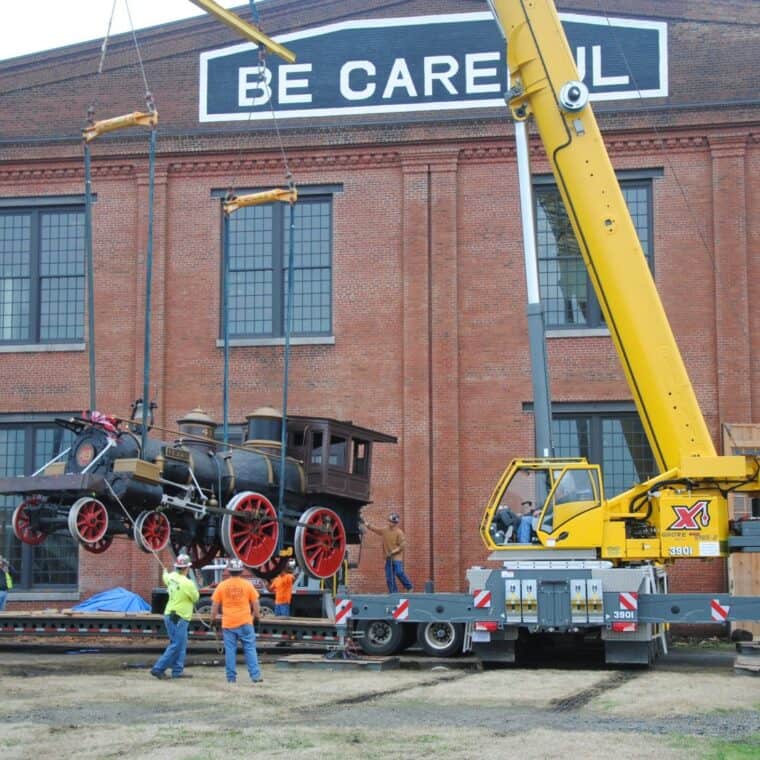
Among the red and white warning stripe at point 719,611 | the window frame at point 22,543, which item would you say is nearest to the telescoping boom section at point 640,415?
the red and white warning stripe at point 719,611

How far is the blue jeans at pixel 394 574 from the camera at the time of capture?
25281 millimetres

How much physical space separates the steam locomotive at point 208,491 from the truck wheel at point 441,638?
69.9 inches

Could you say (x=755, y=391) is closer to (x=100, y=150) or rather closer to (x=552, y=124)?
(x=552, y=124)

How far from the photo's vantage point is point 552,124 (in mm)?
19547

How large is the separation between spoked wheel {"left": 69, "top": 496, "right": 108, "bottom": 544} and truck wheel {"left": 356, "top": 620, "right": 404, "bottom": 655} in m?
4.47

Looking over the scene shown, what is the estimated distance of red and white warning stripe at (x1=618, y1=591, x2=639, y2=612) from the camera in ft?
59.8

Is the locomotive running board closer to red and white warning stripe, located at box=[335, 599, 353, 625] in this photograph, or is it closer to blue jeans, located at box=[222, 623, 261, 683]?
blue jeans, located at box=[222, 623, 261, 683]

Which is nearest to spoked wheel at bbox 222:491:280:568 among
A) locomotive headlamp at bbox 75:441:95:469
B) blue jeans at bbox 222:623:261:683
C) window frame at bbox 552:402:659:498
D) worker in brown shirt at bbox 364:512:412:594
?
locomotive headlamp at bbox 75:441:95:469

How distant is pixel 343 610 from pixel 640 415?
5227 millimetres

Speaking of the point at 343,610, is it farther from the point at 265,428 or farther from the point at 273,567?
the point at 265,428

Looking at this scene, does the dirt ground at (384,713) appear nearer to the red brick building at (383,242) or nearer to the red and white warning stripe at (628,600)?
the red and white warning stripe at (628,600)

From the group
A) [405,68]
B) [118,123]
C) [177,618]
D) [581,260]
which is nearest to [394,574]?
[581,260]

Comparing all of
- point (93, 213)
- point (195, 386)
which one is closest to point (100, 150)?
point (93, 213)

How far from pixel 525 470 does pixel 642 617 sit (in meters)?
2.60
